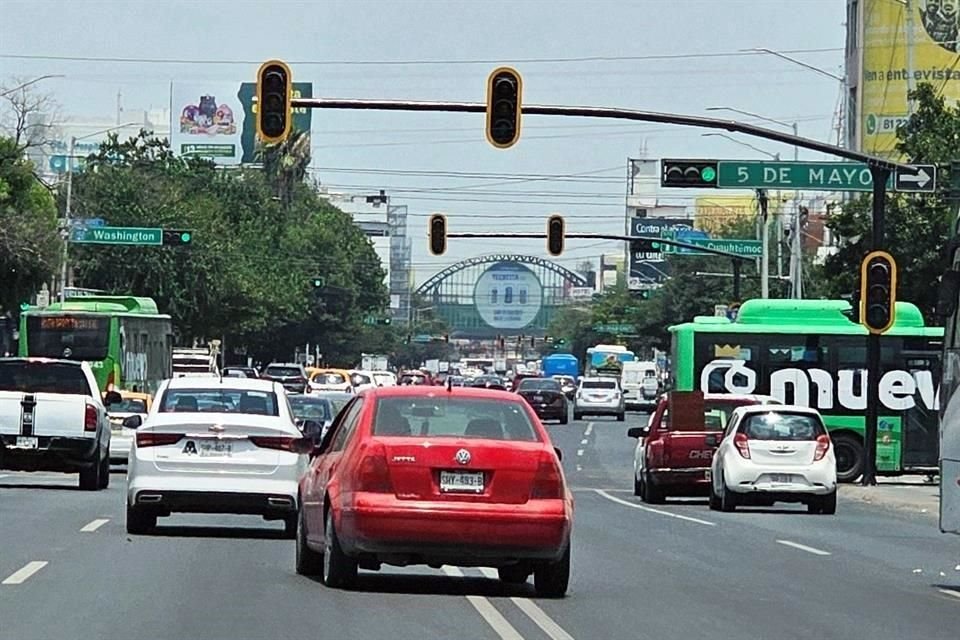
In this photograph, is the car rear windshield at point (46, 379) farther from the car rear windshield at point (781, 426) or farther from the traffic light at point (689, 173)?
the car rear windshield at point (781, 426)

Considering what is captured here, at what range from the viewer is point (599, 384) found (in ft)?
274

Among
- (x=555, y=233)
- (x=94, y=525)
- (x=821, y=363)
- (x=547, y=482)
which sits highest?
(x=555, y=233)

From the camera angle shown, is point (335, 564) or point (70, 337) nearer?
point (335, 564)

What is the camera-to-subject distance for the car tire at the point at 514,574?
54.5 feet

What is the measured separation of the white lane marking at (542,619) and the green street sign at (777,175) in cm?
1863

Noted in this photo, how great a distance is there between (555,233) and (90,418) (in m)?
18.5

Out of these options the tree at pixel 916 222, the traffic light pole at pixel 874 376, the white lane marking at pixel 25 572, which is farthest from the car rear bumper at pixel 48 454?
the tree at pixel 916 222

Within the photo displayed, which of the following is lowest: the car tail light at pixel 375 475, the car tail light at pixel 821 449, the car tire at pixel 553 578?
the car tire at pixel 553 578

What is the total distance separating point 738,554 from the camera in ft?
71.1

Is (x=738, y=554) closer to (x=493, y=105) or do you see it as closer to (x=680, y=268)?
(x=493, y=105)

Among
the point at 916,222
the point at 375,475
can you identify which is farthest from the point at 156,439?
the point at 916,222

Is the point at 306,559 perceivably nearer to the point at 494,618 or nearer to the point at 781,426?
the point at 494,618

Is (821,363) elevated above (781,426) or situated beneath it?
elevated above

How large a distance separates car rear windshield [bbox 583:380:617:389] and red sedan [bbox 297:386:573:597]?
6716 cm
